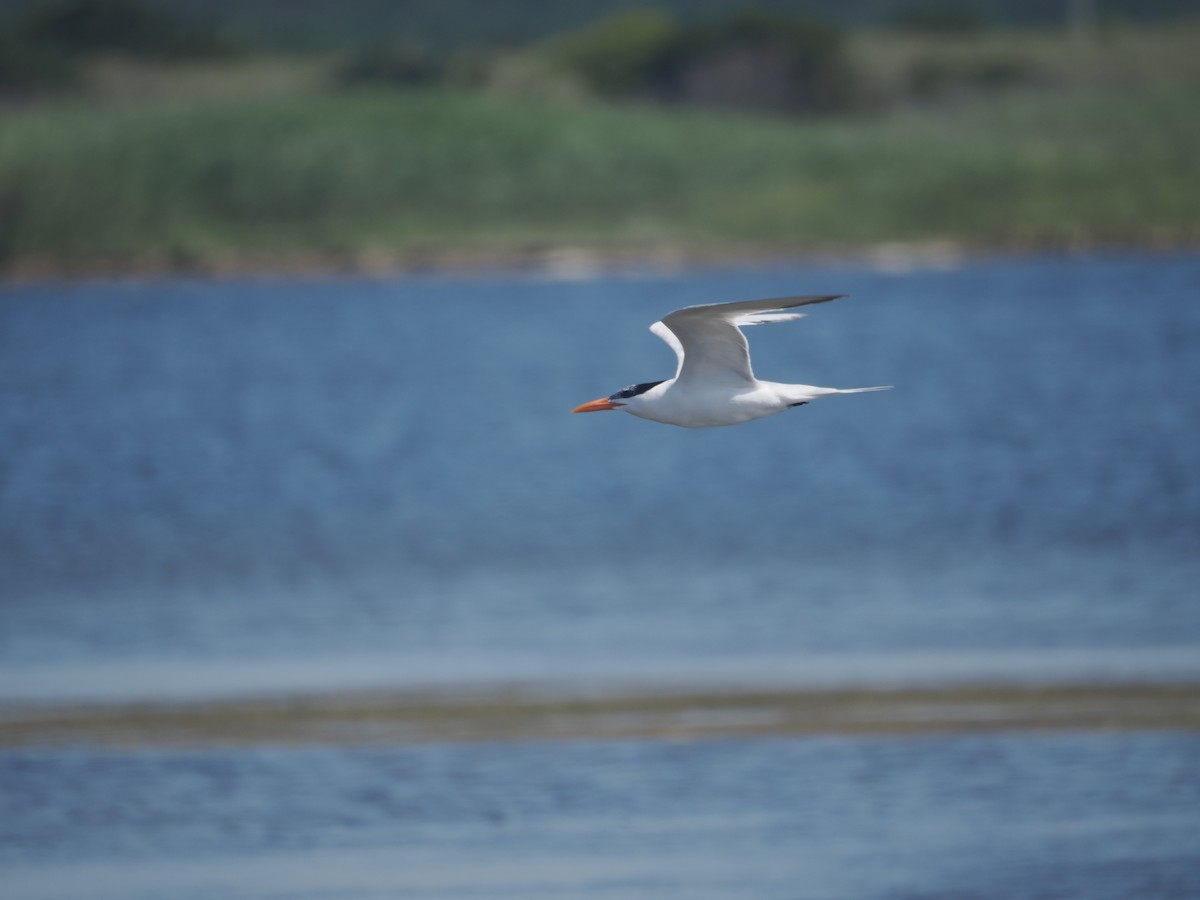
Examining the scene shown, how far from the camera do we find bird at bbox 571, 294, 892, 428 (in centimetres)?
1144

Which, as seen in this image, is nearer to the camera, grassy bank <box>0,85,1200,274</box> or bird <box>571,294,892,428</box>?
bird <box>571,294,892,428</box>

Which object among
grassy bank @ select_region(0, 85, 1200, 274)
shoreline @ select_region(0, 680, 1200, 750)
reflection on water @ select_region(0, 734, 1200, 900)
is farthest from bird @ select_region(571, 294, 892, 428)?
grassy bank @ select_region(0, 85, 1200, 274)

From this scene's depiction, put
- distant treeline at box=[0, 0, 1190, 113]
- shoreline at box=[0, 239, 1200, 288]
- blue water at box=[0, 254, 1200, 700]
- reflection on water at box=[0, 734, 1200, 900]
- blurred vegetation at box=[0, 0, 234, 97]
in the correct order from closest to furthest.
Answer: reflection on water at box=[0, 734, 1200, 900] → blue water at box=[0, 254, 1200, 700] → shoreline at box=[0, 239, 1200, 288] → distant treeline at box=[0, 0, 1190, 113] → blurred vegetation at box=[0, 0, 234, 97]

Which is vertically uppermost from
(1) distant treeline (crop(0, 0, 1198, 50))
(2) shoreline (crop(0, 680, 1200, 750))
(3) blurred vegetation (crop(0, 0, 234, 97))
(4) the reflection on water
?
(1) distant treeline (crop(0, 0, 1198, 50))

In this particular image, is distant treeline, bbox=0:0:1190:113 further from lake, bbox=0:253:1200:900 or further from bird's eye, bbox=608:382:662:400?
bird's eye, bbox=608:382:662:400

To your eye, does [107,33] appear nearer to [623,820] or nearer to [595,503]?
[595,503]

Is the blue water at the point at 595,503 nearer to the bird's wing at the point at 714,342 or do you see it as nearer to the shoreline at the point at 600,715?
the shoreline at the point at 600,715

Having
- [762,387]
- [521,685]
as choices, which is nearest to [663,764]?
[521,685]

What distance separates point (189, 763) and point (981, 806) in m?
6.34

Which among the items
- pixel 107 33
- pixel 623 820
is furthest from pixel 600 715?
pixel 107 33

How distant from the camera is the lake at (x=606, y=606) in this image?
603 inches

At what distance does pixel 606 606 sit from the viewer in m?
22.2

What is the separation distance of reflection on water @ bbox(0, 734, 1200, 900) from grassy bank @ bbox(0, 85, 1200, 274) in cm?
4311

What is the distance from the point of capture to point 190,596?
2378 cm
